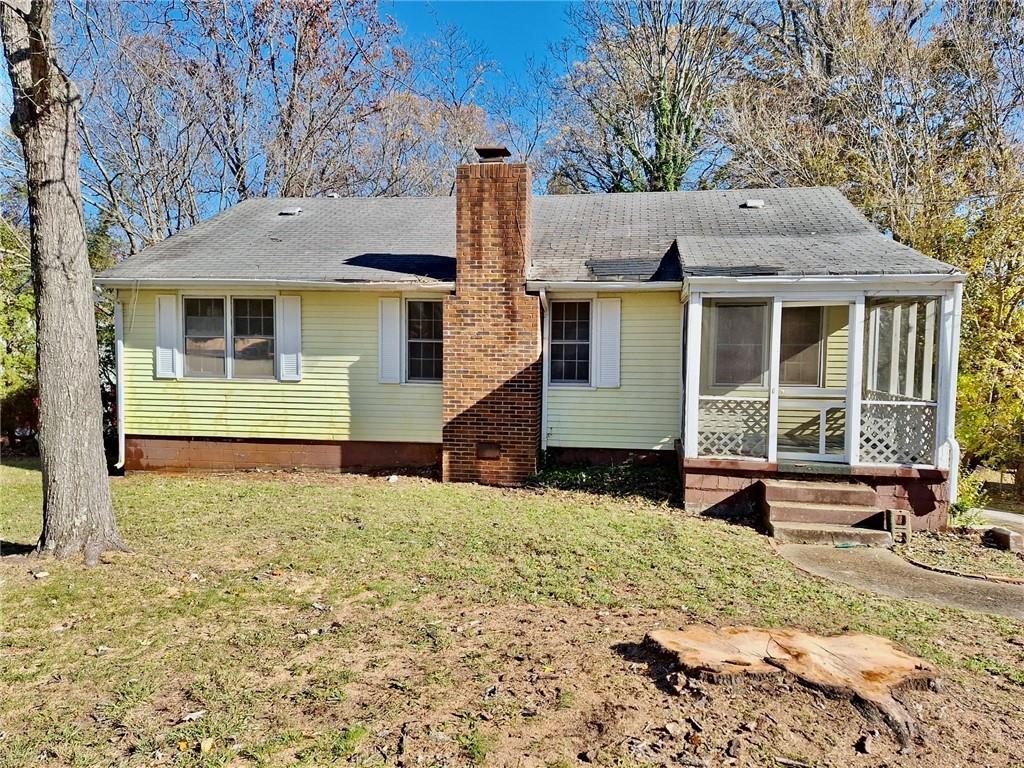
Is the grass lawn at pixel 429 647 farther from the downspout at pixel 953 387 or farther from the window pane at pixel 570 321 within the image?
the window pane at pixel 570 321

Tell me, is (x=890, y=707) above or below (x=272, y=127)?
below

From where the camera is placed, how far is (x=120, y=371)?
10.2 m

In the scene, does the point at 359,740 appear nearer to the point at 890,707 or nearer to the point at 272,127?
the point at 890,707

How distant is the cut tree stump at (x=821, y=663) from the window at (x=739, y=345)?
6.50m

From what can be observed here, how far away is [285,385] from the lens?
10.1 meters

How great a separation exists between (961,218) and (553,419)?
904 centimetres

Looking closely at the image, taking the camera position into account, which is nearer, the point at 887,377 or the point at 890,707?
the point at 890,707

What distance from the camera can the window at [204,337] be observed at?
10.1 metres

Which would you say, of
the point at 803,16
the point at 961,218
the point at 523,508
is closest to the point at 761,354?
the point at 523,508

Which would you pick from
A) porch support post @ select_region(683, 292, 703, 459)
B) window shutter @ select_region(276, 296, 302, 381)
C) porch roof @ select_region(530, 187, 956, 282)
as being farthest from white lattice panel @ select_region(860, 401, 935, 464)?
window shutter @ select_region(276, 296, 302, 381)

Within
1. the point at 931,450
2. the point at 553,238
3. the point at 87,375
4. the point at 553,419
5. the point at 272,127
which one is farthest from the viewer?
the point at 272,127

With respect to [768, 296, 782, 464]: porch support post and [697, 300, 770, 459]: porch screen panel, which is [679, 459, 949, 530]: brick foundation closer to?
[768, 296, 782, 464]: porch support post

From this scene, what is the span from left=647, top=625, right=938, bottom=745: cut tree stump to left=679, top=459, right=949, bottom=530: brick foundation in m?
4.14

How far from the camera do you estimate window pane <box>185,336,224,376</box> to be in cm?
1016
